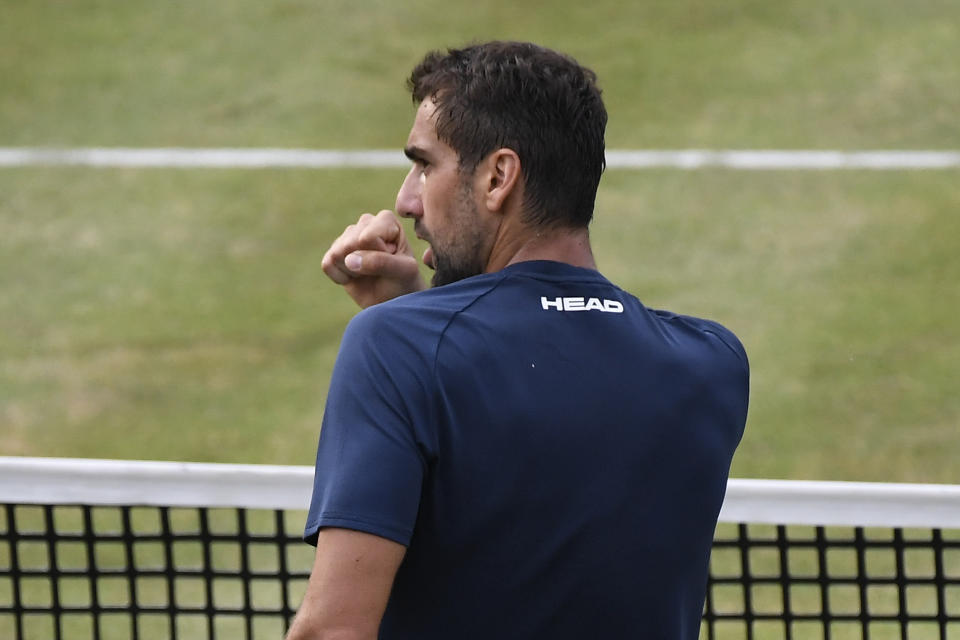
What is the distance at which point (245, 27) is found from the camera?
13.6 m

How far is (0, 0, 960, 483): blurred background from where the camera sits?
8.55 meters

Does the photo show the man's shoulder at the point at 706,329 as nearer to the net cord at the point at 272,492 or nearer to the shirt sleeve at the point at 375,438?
the shirt sleeve at the point at 375,438

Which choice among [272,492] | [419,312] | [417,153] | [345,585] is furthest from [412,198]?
[272,492]

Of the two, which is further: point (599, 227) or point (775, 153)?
point (775, 153)

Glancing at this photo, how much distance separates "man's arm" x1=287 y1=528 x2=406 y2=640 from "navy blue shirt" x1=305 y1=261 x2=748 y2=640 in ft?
0.08

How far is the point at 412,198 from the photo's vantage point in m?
2.48

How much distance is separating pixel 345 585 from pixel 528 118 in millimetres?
819

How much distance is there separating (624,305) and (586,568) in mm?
431

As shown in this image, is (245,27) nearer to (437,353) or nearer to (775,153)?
(775,153)

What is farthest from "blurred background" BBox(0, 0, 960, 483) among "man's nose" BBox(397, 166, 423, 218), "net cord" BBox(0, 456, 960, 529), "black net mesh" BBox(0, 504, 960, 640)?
"man's nose" BBox(397, 166, 423, 218)

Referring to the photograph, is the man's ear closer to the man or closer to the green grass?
the man

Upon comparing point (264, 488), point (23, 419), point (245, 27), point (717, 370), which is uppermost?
point (717, 370)

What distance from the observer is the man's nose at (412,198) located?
2.47 metres

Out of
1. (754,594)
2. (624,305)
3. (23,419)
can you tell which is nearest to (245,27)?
(23,419)
